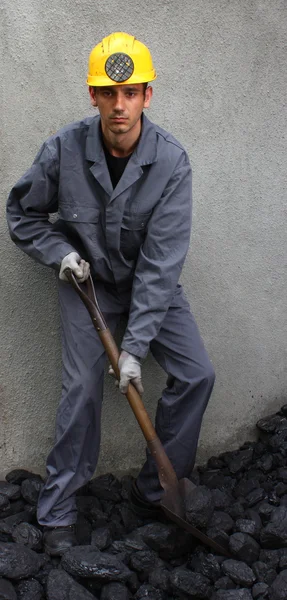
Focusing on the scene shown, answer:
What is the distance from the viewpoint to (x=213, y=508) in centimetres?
332

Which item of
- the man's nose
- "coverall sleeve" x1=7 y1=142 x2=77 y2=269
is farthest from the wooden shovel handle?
the man's nose

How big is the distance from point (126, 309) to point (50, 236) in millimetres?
459

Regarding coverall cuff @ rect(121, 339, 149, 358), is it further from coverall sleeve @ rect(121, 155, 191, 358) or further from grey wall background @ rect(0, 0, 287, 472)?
grey wall background @ rect(0, 0, 287, 472)

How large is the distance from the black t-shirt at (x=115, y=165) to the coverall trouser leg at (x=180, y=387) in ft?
1.87

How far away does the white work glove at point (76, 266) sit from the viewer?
301cm

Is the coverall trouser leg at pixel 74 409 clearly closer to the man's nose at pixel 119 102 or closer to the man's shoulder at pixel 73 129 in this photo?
the man's shoulder at pixel 73 129

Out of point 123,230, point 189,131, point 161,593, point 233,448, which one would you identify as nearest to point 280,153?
point 189,131

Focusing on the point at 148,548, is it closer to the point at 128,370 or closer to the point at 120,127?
the point at 128,370

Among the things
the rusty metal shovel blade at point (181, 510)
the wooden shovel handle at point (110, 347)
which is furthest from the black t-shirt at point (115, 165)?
the rusty metal shovel blade at point (181, 510)

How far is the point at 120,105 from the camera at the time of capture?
2.90 m

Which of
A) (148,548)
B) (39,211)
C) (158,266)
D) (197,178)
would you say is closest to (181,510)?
(148,548)

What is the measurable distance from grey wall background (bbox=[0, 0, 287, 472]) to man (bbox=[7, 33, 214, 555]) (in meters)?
0.25

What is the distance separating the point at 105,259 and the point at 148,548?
1.13 metres

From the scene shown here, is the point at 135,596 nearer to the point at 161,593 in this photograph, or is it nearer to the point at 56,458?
the point at 161,593
